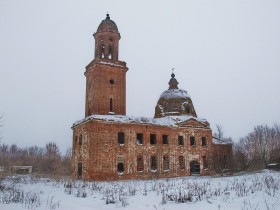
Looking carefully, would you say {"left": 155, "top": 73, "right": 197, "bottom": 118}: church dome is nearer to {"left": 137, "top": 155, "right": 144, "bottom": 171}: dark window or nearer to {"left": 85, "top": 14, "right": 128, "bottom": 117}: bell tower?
{"left": 85, "top": 14, "right": 128, "bottom": 117}: bell tower

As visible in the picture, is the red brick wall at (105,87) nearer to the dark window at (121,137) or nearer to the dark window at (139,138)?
the dark window at (121,137)

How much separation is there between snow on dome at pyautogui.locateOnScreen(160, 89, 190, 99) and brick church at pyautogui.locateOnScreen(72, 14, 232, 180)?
34.2 inches

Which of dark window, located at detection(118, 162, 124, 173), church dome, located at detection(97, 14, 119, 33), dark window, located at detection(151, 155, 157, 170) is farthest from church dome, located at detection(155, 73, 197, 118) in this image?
church dome, located at detection(97, 14, 119, 33)

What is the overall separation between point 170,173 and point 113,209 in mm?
23022

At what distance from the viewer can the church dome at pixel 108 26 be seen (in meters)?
32.6

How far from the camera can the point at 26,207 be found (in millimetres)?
9281

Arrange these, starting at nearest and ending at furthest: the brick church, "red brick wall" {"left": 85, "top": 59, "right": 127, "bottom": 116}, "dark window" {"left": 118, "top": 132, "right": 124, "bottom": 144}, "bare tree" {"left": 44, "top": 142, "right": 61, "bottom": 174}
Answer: the brick church, "dark window" {"left": 118, "top": 132, "right": 124, "bottom": 144}, "red brick wall" {"left": 85, "top": 59, "right": 127, "bottom": 116}, "bare tree" {"left": 44, "top": 142, "right": 61, "bottom": 174}

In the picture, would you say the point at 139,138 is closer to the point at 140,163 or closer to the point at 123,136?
the point at 123,136

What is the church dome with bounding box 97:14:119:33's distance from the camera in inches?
1282

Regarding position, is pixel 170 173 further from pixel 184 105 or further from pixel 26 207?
pixel 26 207

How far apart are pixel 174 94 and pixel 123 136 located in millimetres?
10762

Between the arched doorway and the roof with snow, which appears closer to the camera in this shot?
the roof with snow

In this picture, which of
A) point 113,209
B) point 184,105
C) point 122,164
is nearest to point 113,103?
point 122,164

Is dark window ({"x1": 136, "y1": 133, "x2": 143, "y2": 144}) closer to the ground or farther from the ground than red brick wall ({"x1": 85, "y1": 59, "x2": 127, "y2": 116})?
closer to the ground
